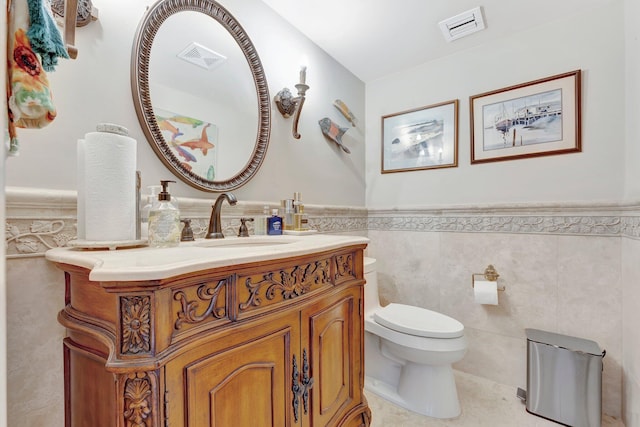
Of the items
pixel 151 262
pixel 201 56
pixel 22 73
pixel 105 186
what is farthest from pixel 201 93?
pixel 151 262

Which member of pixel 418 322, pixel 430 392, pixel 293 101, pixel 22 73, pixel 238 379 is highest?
pixel 293 101

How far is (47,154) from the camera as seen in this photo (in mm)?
816

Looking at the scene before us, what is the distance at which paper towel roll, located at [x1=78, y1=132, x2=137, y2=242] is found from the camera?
2.45 feet

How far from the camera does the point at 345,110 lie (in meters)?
2.11

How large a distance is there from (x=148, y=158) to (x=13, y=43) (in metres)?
0.56

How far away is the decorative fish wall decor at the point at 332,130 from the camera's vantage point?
1888 mm

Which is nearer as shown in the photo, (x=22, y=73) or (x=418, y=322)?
(x=22, y=73)

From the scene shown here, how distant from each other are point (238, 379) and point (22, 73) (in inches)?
29.2

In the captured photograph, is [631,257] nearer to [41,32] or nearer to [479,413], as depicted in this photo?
[479,413]

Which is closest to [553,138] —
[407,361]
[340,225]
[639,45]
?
[639,45]

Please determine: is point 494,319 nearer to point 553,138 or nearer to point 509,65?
point 553,138

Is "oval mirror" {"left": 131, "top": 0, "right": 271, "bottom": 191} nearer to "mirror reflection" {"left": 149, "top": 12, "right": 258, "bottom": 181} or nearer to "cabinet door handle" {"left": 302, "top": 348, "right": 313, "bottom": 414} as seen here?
"mirror reflection" {"left": 149, "top": 12, "right": 258, "bottom": 181}

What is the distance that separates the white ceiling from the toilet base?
1.97 metres

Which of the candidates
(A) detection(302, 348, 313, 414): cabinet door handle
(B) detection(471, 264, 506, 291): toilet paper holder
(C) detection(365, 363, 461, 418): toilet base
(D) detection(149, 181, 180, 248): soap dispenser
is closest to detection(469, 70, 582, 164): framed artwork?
(B) detection(471, 264, 506, 291): toilet paper holder
